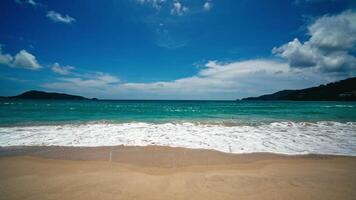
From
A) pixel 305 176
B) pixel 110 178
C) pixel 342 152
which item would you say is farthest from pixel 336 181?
pixel 110 178

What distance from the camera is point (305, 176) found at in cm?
→ 411

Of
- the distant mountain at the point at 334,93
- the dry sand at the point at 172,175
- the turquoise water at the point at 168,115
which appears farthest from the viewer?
the distant mountain at the point at 334,93

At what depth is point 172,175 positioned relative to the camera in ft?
13.8

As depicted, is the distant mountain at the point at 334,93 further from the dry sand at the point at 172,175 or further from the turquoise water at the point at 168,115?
the dry sand at the point at 172,175

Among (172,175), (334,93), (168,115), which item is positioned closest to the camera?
(172,175)

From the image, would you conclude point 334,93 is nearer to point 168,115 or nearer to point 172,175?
point 168,115

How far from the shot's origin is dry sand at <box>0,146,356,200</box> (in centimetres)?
335

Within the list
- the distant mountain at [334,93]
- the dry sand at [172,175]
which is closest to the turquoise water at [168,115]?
the dry sand at [172,175]

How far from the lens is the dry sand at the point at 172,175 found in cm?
335

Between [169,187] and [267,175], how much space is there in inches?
89.8

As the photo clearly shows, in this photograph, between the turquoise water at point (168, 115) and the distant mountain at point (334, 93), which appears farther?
the distant mountain at point (334, 93)

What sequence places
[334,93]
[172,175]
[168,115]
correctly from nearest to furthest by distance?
[172,175]
[168,115]
[334,93]

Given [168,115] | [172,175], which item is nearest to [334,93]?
[168,115]

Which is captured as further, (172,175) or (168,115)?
(168,115)
